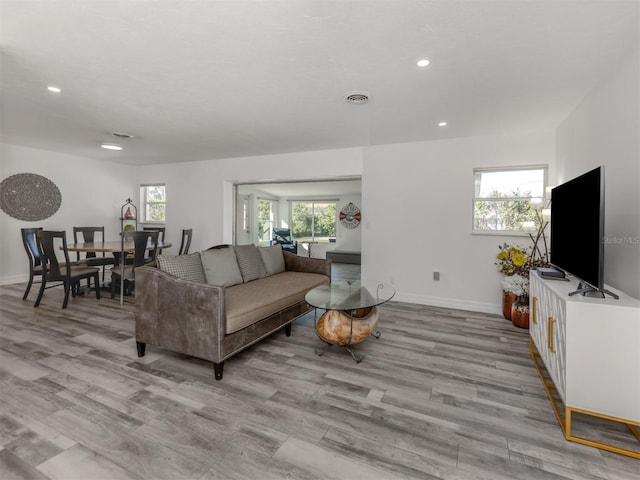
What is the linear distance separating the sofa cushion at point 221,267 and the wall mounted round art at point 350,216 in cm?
621

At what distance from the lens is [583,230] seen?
204 centimetres

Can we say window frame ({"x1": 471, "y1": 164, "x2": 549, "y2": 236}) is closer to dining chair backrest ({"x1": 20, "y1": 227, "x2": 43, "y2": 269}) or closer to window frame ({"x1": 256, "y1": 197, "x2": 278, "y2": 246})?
window frame ({"x1": 256, "y1": 197, "x2": 278, "y2": 246})

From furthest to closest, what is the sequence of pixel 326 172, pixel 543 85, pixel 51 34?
pixel 326 172, pixel 543 85, pixel 51 34

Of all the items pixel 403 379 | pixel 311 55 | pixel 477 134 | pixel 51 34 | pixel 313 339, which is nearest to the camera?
pixel 51 34

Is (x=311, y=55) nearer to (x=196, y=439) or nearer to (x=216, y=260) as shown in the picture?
(x=216, y=260)

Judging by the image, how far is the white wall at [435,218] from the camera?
4.23 m

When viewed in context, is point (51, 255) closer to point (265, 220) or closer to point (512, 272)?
point (265, 220)

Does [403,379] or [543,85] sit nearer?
[403,379]

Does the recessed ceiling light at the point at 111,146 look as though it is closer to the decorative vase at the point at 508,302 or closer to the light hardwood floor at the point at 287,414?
the light hardwood floor at the point at 287,414

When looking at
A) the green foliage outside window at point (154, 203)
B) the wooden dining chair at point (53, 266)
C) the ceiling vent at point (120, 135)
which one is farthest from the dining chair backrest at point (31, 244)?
the green foliage outside window at point (154, 203)

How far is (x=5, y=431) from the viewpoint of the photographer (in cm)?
180

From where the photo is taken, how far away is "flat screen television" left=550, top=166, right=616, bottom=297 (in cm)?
179

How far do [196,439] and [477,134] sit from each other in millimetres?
4447

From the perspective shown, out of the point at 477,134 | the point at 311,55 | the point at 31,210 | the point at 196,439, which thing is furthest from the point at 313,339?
the point at 31,210
